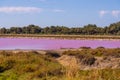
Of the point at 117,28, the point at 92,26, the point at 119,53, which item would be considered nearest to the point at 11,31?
the point at 92,26

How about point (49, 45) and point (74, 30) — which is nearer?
point (49, 45)

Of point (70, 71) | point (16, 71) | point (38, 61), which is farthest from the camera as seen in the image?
point (38, 61)

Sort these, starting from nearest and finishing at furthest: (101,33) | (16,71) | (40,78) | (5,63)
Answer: (40,78)
(16,71)
(5,63)
(101,33)

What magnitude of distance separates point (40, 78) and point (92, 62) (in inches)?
520

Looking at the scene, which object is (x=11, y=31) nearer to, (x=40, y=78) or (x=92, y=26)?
(x=92, y=26)

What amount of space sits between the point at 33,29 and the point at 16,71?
98.7 meters

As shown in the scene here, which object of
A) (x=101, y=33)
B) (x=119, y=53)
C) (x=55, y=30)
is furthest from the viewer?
(x=55, y=30)

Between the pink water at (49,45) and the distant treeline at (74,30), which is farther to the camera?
the distant treeline at (74,30)

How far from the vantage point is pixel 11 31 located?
12281 centimetres

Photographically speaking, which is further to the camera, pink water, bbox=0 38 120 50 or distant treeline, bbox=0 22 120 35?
distant treeline, bbox=0 22 120 35

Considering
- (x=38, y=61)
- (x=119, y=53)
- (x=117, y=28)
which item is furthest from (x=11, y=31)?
(x=38, y=61)

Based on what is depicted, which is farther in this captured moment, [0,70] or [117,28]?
[117,28]

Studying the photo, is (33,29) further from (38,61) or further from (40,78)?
(40,78)

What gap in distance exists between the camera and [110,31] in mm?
108375
